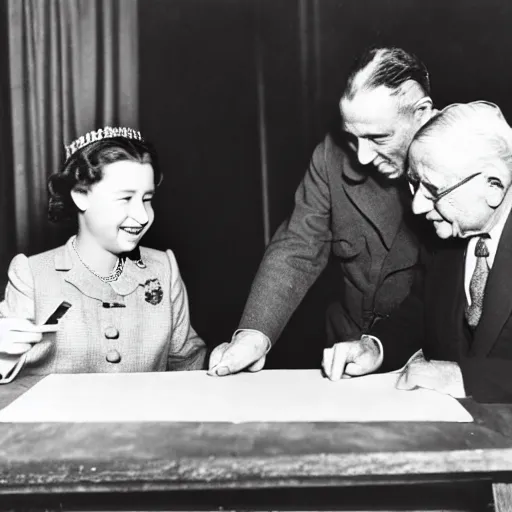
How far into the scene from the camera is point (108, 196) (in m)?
1.85

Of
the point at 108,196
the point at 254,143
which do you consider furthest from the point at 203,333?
the point at 108,196

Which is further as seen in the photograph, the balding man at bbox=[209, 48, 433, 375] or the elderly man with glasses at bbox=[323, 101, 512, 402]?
the balding man at bbox=[209, 48, 433, 375]

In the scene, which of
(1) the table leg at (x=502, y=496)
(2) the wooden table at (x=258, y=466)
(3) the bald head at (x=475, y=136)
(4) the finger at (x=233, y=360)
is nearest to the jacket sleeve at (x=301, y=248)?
(4) the finger at (x=233, y=360)

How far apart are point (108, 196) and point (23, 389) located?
64 cm

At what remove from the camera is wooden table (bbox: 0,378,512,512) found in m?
0.97

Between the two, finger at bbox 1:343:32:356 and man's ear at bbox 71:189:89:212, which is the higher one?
man's ear at bbox 71:189:89:212

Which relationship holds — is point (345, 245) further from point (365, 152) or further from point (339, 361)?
point (339, 361)

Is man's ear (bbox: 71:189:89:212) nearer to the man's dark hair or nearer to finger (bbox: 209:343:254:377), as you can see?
finger (bbox: 209:343:254:377)

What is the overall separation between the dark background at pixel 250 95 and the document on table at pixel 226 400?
3.73 feet

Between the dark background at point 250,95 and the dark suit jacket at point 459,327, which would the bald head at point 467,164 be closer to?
the dark suit jacket at point 459,327

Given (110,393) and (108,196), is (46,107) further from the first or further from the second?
(110,393)

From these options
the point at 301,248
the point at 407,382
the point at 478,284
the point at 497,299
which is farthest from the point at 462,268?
the point at 301,248

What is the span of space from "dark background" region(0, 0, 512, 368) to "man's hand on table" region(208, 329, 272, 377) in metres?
0.83

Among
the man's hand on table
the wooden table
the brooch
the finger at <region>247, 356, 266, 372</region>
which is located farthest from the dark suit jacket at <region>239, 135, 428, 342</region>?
the wooden table
